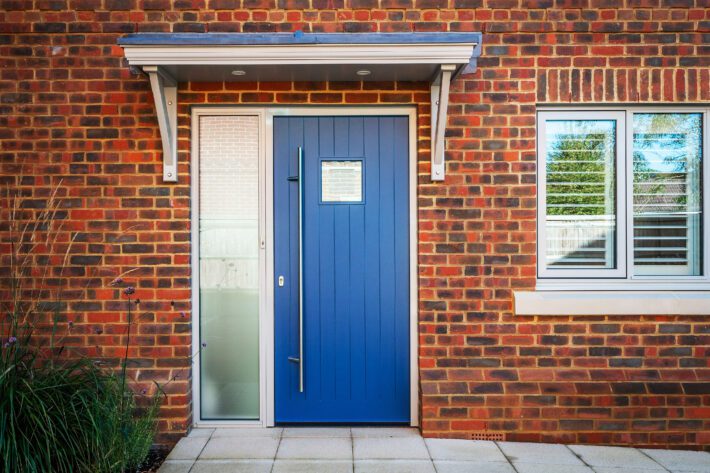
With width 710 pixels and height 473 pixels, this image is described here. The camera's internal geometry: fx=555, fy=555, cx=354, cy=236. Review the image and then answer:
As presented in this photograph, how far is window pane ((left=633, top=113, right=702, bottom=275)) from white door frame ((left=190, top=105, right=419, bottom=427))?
1.76 metres

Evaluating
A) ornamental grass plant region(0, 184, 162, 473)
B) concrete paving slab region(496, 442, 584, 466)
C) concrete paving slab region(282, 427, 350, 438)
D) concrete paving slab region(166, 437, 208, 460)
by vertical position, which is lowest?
concrete paving slab region(496, 442, 584, 466)

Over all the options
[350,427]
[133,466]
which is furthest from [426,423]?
[133,466]

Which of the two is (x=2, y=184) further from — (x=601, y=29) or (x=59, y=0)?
(x=601, y=29)

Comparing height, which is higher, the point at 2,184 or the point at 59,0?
the point at 59,0

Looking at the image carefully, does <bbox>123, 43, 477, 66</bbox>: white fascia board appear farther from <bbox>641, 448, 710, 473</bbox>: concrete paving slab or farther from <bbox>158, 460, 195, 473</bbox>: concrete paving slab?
<bbox>641, 448, 710, 473</bbox>: concrete paving slab

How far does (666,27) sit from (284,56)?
2.89 meters

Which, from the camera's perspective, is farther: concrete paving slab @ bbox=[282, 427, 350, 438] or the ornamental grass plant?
concrete paving slab @ bbox=[282, 427, 350, 438]

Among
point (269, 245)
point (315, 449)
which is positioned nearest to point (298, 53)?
point (269, 245)

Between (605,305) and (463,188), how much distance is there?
138cm

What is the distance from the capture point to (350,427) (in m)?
4.39

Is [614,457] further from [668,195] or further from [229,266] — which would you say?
[229,266]

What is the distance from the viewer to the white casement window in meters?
4.32

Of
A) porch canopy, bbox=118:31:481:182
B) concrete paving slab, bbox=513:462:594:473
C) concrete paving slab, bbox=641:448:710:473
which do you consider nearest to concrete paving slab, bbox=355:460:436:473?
concrete paving slab, bbox=513:462:594:473

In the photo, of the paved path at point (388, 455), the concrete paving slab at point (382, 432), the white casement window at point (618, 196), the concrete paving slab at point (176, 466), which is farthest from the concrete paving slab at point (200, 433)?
the white casement window at point (618, 196)
